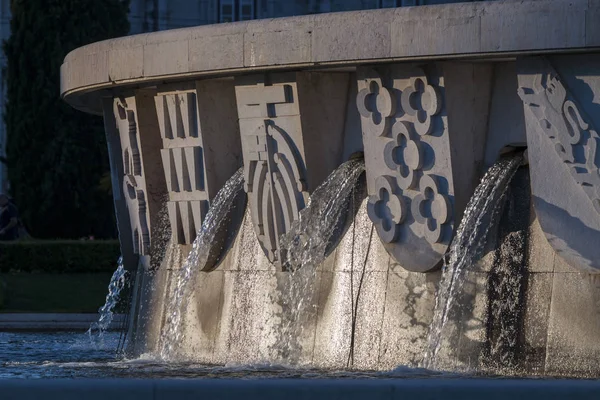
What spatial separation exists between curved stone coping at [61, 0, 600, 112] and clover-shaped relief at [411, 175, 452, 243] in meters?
0.81

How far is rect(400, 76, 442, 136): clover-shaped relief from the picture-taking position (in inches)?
348

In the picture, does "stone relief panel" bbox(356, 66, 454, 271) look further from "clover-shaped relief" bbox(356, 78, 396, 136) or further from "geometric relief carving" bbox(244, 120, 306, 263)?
"geometric relief carving" bbox(244, 120, 306, 263)

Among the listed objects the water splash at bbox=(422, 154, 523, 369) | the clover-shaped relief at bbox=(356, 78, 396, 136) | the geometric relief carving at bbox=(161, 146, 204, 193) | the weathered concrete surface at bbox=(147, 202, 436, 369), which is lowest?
the weathered concrete surface at bbox=(147, 202, 436, 369)

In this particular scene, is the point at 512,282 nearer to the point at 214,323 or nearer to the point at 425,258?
the point at 425,258

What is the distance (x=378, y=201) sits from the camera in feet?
30.5

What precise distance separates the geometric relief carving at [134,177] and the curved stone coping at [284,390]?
6.09 meters

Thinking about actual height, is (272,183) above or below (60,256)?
above

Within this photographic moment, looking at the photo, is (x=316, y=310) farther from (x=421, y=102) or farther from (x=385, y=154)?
(x=421, y=102)

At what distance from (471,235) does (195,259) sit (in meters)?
2.50

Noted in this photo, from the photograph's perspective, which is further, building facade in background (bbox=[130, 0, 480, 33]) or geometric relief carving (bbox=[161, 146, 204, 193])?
building facade in background (bbox=[130, 0, 480, 33])

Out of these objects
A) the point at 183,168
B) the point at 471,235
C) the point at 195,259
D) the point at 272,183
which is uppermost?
the point at 183,168

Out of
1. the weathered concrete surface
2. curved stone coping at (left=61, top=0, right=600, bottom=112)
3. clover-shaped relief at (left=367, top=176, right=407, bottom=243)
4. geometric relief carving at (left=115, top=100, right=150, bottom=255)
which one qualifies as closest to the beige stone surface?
the weathered concrete surface

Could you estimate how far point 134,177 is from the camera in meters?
11.6

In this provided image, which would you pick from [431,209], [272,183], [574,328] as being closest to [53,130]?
[272,183]
